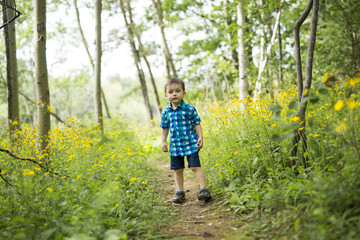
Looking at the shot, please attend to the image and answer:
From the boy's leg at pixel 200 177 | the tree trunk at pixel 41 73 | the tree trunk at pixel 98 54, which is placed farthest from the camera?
the tree trunk at pixel 98 54

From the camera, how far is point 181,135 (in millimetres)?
3555

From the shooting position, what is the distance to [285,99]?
4.25 m

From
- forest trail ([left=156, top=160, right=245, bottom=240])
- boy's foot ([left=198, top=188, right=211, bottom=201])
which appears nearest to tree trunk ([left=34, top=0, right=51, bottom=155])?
forest trail ([left=156, top=160, right=245, bottom=240])

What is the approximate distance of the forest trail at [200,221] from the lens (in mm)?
2363

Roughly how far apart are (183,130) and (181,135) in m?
0.07

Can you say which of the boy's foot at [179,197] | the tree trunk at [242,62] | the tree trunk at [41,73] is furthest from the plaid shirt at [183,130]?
the tree trunk at [242,62]

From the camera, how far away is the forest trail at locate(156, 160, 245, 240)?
2.36 metres

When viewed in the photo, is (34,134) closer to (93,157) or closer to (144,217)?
(93,157)

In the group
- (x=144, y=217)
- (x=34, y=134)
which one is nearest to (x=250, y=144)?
(x=144, y=217)

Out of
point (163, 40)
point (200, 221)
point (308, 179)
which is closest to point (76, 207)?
point (200, 221)

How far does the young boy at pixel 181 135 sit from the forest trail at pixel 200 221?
0.22 m

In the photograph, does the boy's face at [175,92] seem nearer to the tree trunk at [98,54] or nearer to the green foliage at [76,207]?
the green foliage at [76,207]

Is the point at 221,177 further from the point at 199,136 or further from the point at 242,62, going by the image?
the point at 242,62

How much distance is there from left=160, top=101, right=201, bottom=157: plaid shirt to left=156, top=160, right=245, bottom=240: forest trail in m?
0.66
